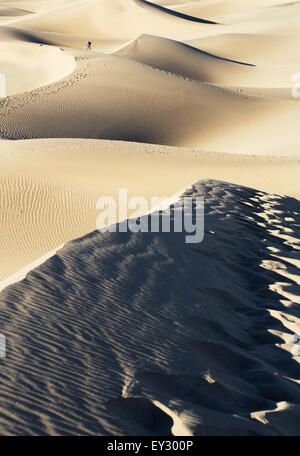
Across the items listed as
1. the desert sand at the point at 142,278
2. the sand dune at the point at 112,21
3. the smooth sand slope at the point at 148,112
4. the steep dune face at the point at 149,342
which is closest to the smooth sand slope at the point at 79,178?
the desert sand at the point at 142,278

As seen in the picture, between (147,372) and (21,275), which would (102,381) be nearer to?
(147,372)

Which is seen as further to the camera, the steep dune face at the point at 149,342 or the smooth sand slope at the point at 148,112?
the smooth sand slope at the point at 148,112

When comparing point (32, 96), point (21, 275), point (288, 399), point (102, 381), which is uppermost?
point (32, 96)

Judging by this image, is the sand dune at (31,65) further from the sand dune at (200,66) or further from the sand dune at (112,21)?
the sand dune at (112,21)

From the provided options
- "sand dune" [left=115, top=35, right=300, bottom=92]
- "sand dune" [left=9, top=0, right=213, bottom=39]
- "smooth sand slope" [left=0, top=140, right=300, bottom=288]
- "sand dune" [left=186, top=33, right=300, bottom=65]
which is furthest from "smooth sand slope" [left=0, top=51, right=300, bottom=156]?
"sand dune" [left=9, top=0, right=213, bottom=39]

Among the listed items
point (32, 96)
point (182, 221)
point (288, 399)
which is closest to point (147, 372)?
point (288, 399)

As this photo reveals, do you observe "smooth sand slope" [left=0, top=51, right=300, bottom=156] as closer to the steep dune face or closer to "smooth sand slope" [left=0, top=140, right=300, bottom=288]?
"smooth sand slope" [left=0, top=140, right=300, bottom=288]
